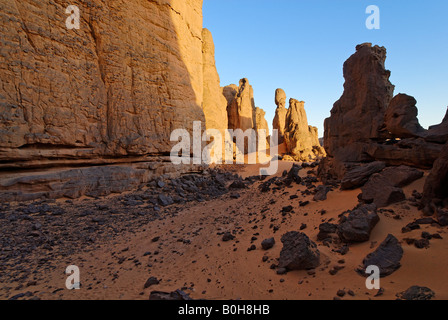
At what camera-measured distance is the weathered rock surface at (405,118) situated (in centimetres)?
615

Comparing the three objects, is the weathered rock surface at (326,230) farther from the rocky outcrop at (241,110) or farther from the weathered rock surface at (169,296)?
the rocky outcrop at (241,110)

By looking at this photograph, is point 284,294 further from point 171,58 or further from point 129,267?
point 171,58

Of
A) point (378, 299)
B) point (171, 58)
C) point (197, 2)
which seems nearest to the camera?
point (378, 299)

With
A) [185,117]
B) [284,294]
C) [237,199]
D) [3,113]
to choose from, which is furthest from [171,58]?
[284,294]

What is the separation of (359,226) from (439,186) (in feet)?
5.83

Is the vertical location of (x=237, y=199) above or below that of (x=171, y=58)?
below

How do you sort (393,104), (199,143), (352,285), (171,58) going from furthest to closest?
(199,143), (171,58), (393,104), (352,285)

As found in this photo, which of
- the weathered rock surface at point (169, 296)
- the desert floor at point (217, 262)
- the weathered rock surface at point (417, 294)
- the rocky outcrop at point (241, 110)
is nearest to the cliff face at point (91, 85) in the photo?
the desert floor at point (217, 262)

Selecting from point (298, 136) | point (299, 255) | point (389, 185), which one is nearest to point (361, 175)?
point (389, 185)

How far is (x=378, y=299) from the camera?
262 cm

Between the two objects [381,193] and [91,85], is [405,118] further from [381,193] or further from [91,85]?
[91,85]

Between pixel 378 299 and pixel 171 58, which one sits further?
pixel 171 58

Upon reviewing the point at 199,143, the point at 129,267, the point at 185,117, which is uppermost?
the point at 185,117

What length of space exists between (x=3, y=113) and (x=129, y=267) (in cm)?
653
